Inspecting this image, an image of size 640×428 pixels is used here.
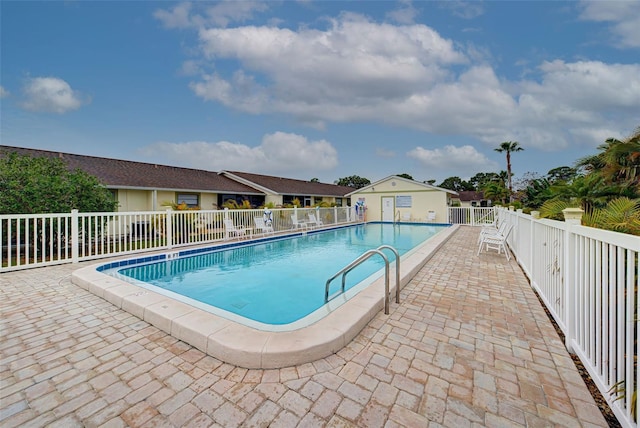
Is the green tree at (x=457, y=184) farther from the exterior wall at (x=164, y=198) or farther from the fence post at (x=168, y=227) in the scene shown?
the fence post at (x=168, y=227)

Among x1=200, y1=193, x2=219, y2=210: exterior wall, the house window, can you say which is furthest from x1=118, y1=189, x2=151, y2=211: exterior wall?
x1=200, y1=193, x2=219, y2=210: exterior wall

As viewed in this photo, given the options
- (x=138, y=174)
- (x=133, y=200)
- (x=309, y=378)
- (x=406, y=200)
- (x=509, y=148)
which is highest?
(x=509, y=148)

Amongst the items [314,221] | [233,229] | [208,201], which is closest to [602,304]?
[233,229]

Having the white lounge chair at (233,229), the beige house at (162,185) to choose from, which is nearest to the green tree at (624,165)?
the white lounge chair at (233,229)

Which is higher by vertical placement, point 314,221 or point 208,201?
point 208,201

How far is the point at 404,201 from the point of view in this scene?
21.4 meters

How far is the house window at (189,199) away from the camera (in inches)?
632

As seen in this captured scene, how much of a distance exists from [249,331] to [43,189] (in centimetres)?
840

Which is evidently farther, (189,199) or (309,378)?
(189,199)

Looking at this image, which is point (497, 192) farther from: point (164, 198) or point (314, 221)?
point (164, 198)

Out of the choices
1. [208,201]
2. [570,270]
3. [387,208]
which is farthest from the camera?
[387,208]

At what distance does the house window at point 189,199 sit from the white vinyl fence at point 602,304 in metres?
17.0

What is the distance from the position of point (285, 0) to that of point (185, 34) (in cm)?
453

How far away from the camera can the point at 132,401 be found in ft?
6.47
